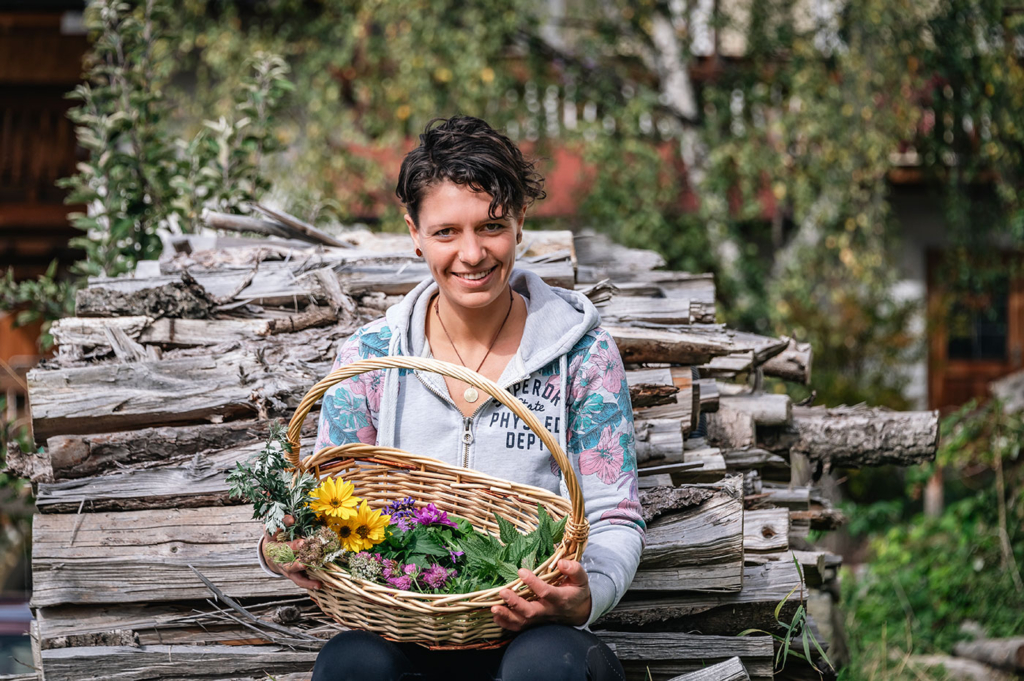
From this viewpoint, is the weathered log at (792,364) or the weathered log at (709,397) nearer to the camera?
the weathered log at (709,397)

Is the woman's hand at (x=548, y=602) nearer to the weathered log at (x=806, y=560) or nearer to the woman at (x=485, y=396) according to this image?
the woman at (x=485, y=396)

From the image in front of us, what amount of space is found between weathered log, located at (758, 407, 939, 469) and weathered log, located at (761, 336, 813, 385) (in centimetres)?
23

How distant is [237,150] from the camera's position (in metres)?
4.39

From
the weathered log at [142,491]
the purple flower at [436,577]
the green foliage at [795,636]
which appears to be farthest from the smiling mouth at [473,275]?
the green foliage at [795,636]

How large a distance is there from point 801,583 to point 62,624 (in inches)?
84.5

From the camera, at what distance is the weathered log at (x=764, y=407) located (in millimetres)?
3395

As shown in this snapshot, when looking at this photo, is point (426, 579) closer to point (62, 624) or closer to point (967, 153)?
point (62, 624)

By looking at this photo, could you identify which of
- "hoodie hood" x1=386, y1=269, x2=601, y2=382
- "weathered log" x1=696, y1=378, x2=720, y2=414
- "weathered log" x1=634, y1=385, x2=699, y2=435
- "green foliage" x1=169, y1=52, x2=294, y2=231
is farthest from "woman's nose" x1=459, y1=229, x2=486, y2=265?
"green foliage" x1=169, y1=52, x2=294, y2=231

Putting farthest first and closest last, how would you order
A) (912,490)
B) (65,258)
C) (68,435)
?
(65,258), (912,490), (68,435)

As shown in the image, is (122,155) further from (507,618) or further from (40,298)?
(507,618)

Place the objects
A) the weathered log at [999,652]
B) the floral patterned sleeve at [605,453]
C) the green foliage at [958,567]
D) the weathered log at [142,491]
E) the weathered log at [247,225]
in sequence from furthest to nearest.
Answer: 1. the green foliage at [958,567]
2. the weathered log at [999,652]
3. the weathered log at [247,225]
4. the weathered log at [142,491]
5. the floral patterned sleeve at [605,453]

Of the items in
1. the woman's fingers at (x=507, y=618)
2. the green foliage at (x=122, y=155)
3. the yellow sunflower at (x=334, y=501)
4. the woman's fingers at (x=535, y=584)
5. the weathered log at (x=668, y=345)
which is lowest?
the woman's fingers at (x=507, y=618)

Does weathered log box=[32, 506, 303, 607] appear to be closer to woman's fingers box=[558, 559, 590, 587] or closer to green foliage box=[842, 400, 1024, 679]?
woman's fingers box=[558, 559, 590, 587]

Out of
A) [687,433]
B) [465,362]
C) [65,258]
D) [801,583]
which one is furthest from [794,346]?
[65,258]
